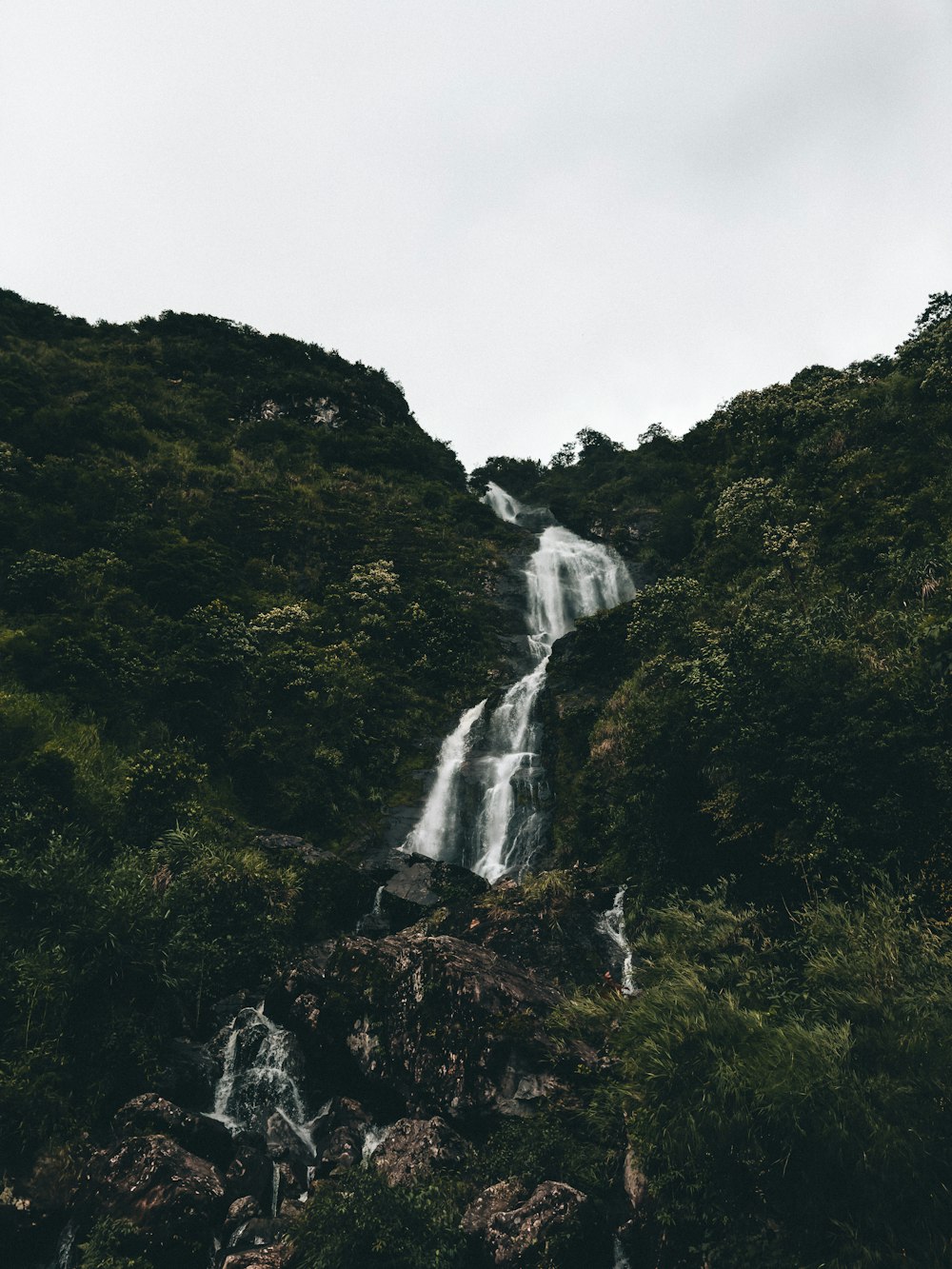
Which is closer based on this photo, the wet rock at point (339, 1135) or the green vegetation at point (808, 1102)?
the green vegetation at point (808, 1102)

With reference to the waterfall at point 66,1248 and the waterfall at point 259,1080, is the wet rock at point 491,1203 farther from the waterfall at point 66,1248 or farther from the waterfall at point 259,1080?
the waterfall at point 66,1248

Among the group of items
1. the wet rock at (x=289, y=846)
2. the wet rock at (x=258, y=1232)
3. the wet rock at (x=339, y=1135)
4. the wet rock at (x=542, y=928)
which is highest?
the wet rock at (x=289, y=846)

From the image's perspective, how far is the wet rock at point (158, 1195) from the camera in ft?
37.7

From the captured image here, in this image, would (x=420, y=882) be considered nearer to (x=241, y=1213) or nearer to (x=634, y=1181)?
(x=241, y=1213)

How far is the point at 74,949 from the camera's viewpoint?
15023mm

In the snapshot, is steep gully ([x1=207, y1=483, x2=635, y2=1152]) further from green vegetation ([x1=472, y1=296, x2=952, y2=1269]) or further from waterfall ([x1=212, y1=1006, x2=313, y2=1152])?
green vegetation ([x1=472, y1=296, x2=952, y2=1269])

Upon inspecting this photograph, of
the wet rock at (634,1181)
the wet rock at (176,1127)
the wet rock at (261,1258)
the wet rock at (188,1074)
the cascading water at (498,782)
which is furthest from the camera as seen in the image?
the cascading water at (498,782)

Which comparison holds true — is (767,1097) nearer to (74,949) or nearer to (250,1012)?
(250,1012)

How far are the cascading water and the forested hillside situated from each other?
1.19m

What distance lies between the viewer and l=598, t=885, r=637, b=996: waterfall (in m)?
17.2

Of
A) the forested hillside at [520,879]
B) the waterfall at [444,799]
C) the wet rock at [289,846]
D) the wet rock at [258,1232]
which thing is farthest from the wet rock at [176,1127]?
the waterfall at [444,799]

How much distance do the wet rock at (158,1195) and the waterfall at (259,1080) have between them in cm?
210

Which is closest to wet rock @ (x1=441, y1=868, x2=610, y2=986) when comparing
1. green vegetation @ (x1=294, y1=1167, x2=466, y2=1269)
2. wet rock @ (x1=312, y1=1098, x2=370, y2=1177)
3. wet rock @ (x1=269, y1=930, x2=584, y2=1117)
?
wet rock @ (x1=269, y1=930, x2=584, y2=1117)

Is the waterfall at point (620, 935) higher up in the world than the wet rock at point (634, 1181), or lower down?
higher up
